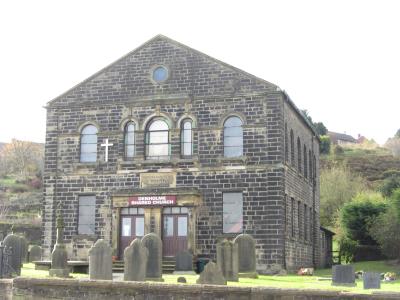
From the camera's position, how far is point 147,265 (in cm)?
2270

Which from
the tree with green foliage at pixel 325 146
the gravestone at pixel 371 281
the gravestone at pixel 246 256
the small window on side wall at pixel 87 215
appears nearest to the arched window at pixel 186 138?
the small window on side wall at pixel 87 215

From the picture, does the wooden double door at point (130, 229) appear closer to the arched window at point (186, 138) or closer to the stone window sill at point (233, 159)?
the arched window at point (186, 138)

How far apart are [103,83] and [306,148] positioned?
12.6m

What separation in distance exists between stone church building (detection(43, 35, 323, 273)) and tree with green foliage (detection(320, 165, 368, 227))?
91.1 ft

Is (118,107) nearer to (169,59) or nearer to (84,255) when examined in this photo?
(169,59)

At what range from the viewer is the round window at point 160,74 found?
3328cm

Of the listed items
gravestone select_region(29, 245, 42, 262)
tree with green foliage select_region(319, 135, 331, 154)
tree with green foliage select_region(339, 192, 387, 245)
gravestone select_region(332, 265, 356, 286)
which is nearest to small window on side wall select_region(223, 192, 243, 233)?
gravestone select_region(332, 265, 356, 286)

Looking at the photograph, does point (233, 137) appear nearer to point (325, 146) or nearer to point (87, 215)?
point (87, 215)

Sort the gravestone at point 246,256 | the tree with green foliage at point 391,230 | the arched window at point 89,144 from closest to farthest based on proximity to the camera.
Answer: the gravestone at point 246,256 → the arched window at point 89,144 → the tree with green foliage at point 391,230

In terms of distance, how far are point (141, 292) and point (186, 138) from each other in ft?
48.7

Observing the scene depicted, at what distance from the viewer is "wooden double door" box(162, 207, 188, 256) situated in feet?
103

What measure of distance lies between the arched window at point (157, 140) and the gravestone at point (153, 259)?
9868 millimetres

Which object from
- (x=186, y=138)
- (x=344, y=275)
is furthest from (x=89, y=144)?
(x=344, y=275)

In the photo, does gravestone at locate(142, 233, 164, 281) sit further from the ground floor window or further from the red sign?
the ground floor window
